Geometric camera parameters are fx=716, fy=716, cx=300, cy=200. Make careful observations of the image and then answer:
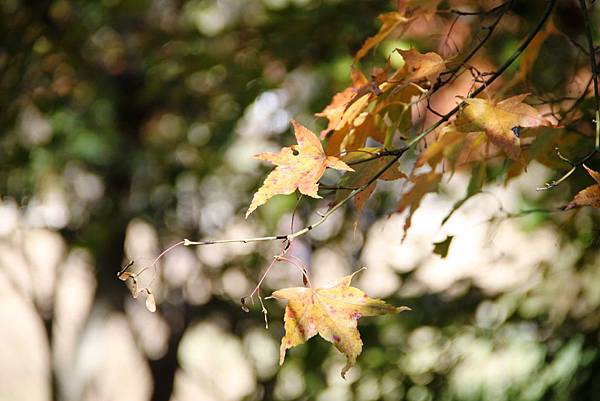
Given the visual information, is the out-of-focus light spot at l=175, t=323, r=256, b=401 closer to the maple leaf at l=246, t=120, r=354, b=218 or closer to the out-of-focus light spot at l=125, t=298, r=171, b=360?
the out-of-focus light spot at l=125, t=298, r=171, b=360

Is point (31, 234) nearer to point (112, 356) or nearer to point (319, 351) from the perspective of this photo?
point (112, 356)

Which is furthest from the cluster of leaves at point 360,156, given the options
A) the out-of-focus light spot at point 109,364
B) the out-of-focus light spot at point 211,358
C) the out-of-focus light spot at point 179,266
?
the out-of-focus light spot at point 109,364

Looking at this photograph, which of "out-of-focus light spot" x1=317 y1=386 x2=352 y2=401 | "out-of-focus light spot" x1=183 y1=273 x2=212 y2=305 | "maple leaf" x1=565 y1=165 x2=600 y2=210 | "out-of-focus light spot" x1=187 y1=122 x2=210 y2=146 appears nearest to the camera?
"maple leaf" x1=565 y1=165 x2=600 y2=210

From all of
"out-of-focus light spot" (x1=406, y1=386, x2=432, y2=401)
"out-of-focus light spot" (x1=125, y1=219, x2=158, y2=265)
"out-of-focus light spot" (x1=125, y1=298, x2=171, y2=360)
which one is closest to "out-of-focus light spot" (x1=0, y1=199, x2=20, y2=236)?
"out-of-focus light spot" (x1=125, y1=219, x2=158, y2=265)

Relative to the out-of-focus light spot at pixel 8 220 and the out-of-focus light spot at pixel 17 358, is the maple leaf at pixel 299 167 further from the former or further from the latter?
the out-of-focus light spot at pixel 17 358

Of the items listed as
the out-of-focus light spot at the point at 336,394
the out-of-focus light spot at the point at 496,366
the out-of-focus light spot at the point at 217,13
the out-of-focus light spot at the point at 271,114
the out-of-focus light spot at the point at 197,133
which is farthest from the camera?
the out-of-focus light spot at the point at 217,13

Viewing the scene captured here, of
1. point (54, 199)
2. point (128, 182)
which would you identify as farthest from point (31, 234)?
point (128, 182)

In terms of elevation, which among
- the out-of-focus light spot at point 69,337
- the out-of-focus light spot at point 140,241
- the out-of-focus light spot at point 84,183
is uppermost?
the out-of-focus light spot at point 84,183
